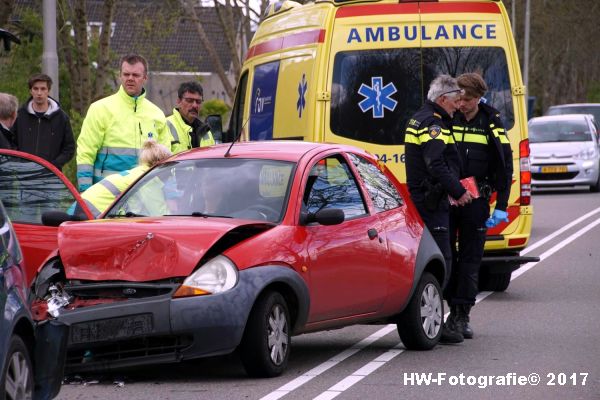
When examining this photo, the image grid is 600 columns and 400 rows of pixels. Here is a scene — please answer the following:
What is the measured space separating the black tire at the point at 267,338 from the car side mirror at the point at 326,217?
1.98 ft

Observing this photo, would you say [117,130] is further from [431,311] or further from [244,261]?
[244,261]

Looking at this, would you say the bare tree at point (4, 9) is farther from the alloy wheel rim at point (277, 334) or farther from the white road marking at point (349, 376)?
the alloy wheel rim at point (277, 334)

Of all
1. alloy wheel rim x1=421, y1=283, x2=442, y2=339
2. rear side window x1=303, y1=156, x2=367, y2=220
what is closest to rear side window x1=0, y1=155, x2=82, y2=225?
rear side window x1=303, y1=156, x2=367, y2=220

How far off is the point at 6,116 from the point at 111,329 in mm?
4651

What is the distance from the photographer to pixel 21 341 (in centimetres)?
680

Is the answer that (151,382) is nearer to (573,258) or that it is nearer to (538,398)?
(538,398)

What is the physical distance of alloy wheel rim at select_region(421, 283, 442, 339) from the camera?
10.5m

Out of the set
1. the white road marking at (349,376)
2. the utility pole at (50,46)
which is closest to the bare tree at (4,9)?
the utility pole at (50,46)

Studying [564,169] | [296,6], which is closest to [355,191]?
[296,6]

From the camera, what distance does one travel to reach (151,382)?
8.92 meters

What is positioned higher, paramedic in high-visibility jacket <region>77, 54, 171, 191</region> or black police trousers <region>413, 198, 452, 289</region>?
paramedic in high-visibility jacket <region>77, 54, 171, 191</region>

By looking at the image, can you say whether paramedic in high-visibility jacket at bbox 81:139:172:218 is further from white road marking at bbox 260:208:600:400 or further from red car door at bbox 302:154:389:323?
white road marking at bbox 260:208:600:400

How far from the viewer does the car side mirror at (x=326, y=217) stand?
9.30 meters

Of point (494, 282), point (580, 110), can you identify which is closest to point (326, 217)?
point (494, 282)
